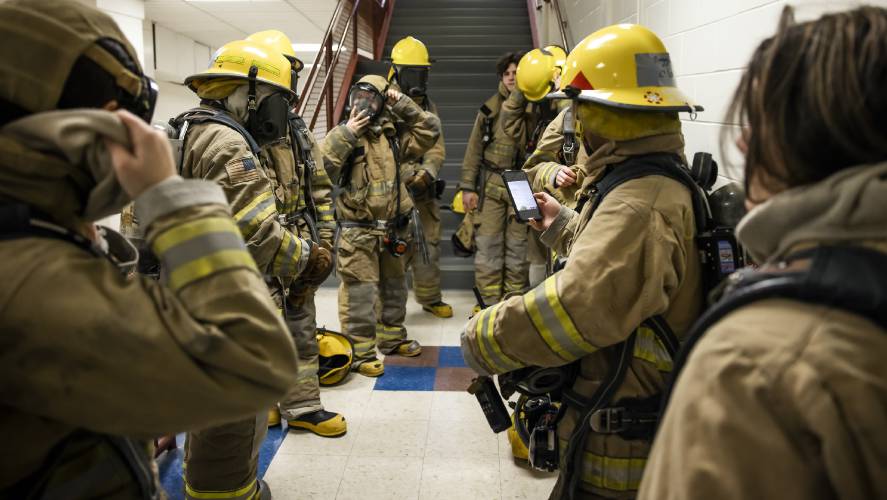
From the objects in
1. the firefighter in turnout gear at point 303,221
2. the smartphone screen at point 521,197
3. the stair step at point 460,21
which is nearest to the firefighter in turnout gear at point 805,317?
the smartphone screen at point 521,197

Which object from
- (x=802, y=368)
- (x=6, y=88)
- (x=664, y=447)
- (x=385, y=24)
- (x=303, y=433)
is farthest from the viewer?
(x=385, y=24)

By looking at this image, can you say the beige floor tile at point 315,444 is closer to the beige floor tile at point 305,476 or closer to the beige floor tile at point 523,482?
the beige floor tile at point 305,476

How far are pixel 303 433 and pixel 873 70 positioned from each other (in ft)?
10.9

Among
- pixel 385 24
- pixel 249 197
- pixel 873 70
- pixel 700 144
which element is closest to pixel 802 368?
pixel 873 70

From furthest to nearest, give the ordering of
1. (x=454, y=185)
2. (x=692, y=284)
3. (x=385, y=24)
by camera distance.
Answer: (x=385, y=24), (x=454, y=185), (x=692, y=284)

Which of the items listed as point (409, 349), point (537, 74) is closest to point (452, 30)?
point (537, 74)

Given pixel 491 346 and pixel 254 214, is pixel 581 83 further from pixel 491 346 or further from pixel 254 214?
pixel 254 214

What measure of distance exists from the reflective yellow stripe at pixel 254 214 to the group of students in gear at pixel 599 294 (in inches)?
47.7

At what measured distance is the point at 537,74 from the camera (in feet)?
15.2

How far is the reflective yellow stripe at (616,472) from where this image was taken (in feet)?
5.54

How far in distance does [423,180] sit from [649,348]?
→ 3.67 meters

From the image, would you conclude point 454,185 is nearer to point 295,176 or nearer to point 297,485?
point 295,176

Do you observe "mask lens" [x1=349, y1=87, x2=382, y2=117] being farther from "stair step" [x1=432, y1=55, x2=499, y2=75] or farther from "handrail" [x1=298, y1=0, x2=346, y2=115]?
"stair step" [x1=432, y1=55, x2=499, y2=75]

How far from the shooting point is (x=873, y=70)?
2.32ft
